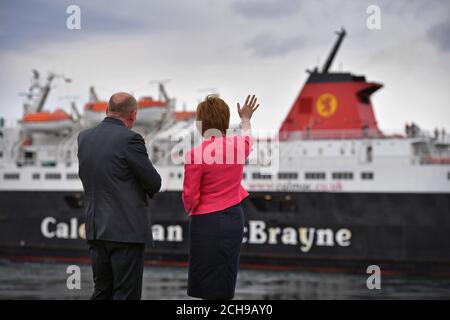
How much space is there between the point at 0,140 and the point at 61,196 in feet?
13.8

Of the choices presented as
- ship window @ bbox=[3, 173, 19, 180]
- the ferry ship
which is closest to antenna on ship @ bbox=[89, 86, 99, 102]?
the ferry ship

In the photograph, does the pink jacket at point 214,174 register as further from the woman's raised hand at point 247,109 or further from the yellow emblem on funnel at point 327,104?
the yellow emblem on funnel at point 327,104

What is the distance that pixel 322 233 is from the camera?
20.4 metres

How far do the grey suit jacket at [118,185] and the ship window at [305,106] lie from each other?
1980 centimetres

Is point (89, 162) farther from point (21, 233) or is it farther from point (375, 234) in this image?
point (21, 233)

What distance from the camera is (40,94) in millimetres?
27281

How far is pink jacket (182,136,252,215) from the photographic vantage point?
3002 millimetres

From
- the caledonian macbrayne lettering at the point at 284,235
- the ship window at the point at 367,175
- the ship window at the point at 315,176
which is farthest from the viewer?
the ship window at the point at 315,176

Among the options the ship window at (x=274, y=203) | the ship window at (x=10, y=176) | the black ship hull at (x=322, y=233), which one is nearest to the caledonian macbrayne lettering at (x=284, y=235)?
the black ship hull at (x=322, y=233)

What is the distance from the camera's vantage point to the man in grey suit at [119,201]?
3.04 meters

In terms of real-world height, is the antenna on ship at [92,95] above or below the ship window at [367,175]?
above

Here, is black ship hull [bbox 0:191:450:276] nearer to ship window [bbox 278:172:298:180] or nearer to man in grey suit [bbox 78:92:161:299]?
ship window [bbox 278:172:298:180]

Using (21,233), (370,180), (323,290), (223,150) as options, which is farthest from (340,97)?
(223,150)

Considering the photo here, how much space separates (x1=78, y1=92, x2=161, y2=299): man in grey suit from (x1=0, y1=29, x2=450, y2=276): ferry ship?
14713 millimetres
